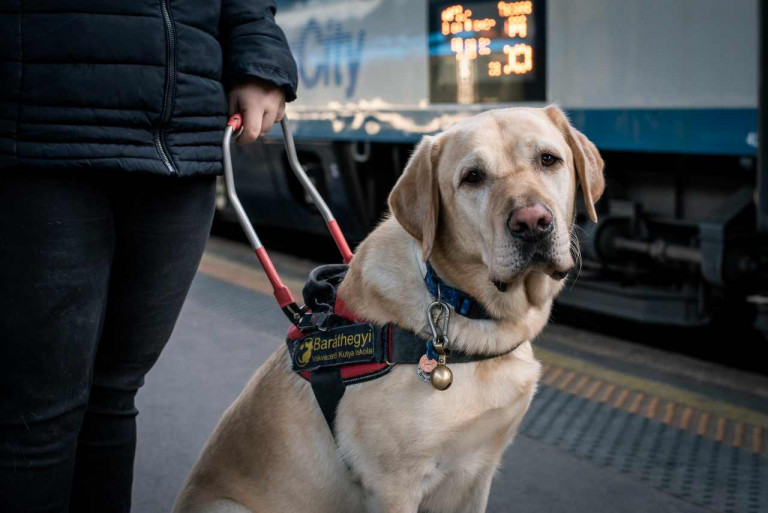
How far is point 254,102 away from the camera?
203 centimetres

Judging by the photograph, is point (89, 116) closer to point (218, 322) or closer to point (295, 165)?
point (295, 165)

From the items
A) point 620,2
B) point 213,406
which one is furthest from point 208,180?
point 620,2

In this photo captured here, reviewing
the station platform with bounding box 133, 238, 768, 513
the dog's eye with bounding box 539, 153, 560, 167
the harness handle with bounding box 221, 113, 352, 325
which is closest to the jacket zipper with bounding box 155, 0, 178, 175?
the harness handle with bounding box 221, 113, 352, 325

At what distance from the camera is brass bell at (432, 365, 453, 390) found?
197 cm

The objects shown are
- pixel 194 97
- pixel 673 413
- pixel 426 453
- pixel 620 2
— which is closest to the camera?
pixel 194 97

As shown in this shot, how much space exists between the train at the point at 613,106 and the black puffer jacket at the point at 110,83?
7.39 feet

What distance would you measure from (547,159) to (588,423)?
1.77 m

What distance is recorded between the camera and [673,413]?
12.1ft

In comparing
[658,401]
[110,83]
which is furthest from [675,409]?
[110,83]

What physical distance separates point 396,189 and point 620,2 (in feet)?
9.27

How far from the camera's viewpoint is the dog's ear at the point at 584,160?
221 cm

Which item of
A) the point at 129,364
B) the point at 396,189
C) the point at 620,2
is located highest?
the point at 620,2

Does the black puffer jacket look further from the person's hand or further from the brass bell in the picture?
the brass bell

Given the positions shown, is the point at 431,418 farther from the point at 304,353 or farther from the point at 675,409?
the point at 675,409
